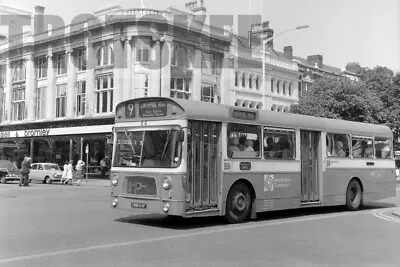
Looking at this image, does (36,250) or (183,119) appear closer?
(36,250)

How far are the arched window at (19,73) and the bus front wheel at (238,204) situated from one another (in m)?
41.0

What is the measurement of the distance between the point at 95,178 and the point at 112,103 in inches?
258

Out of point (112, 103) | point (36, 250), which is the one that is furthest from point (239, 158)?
point (112, 103)

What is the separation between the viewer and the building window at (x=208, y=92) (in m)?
42.0

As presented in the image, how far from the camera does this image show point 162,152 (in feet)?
34.9

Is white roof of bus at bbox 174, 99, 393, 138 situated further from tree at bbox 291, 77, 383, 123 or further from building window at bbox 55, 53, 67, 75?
building window at bbox 55, 53, 67, 75

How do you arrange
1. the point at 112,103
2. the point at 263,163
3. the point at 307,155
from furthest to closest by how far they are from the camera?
the point at 112,103
the point at 307,155
the point at 263,163

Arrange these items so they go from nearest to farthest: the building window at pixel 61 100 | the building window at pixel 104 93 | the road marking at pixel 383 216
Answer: the road marking at pixel 383 216 < the building window at pixel 104 93 < the building window at pixel 61 100

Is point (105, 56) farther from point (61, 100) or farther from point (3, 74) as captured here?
point (3, 74)

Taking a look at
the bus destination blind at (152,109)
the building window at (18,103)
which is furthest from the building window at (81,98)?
the bus destination blind at (152,109)

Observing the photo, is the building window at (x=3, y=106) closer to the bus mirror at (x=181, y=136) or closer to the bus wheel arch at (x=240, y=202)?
the bus wheel arch at (x=240, y=202)

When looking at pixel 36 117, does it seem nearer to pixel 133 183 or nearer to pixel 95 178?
pixel 95 178

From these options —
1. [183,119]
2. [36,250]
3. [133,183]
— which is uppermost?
[183,119]

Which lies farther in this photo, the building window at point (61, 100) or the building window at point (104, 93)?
the building window at point (61, 100)
